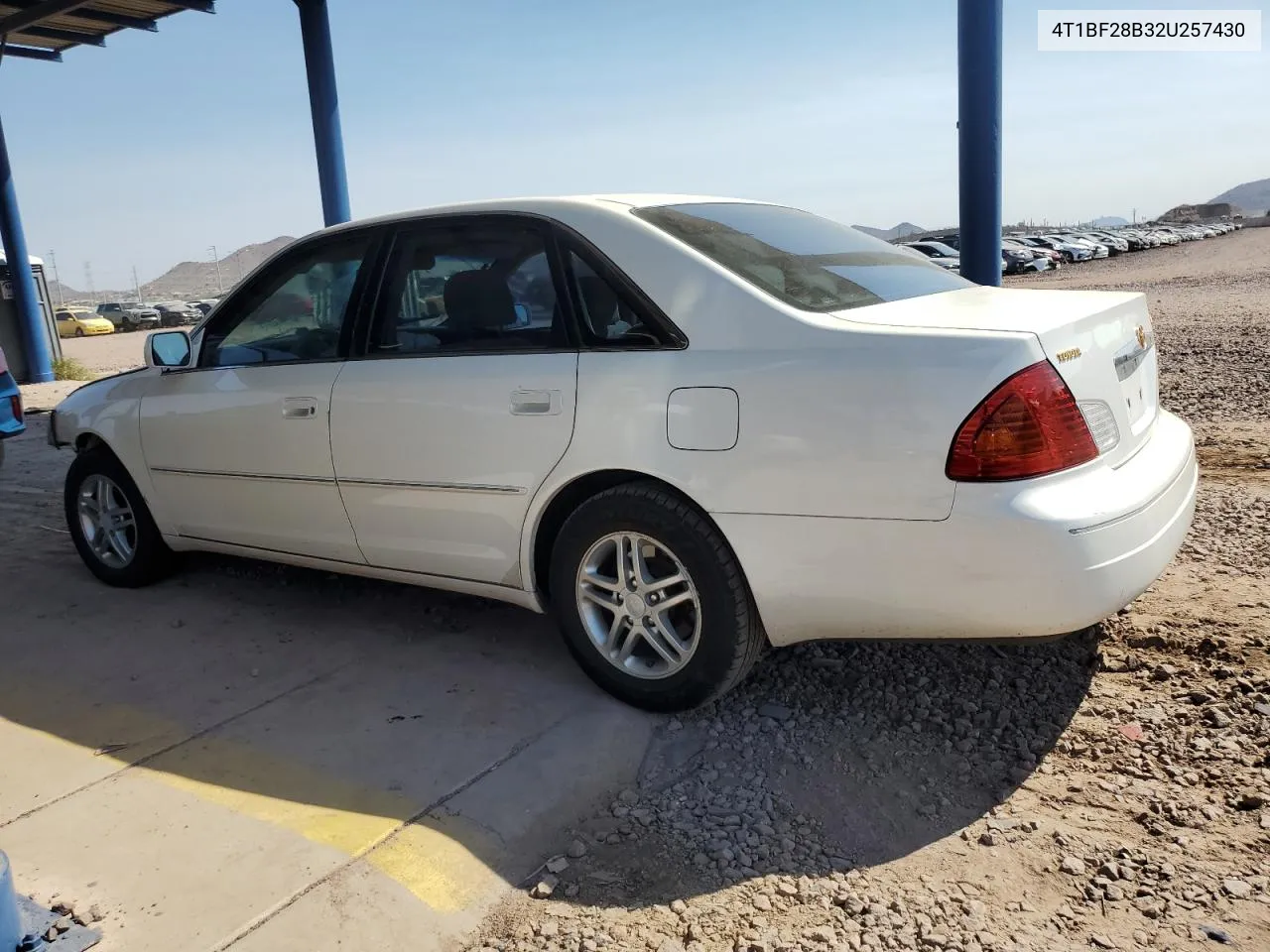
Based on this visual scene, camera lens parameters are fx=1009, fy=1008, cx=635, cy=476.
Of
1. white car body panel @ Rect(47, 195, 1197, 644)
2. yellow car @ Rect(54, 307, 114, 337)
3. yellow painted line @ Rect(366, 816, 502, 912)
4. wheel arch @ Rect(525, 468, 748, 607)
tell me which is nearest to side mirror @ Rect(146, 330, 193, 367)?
white car body panel @ Rect(47, 195, 1197, 644)

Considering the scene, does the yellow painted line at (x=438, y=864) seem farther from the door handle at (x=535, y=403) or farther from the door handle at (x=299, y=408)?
the door handle at (x=299, y=408)

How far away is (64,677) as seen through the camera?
392 centimetres

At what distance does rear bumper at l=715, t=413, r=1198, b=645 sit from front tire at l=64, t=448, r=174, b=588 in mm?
3197

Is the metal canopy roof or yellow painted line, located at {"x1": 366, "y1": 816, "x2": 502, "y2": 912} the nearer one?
yellow painted line, located at {"x1": 366, "y1": 816, "x2": 502, "y2": 912}

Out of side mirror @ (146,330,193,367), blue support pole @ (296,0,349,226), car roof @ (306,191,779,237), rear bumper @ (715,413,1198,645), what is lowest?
rear bumper @ (715,413,1198,645)

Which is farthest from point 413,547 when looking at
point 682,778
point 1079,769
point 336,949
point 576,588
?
point 1079,769

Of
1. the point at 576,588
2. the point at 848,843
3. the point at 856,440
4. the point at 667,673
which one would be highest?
the point at 856,440

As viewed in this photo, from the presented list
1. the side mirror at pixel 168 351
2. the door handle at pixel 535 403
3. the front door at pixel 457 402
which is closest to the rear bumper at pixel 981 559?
the door handle at pixel 535 403

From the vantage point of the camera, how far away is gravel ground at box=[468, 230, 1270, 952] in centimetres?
228

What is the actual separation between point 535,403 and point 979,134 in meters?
4.06

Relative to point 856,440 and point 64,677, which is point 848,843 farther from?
point 64,677

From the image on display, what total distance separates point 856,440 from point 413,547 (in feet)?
5.76

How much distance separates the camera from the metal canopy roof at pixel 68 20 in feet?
34.4

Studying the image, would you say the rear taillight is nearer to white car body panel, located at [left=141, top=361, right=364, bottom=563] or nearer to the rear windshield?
the rear windshield
